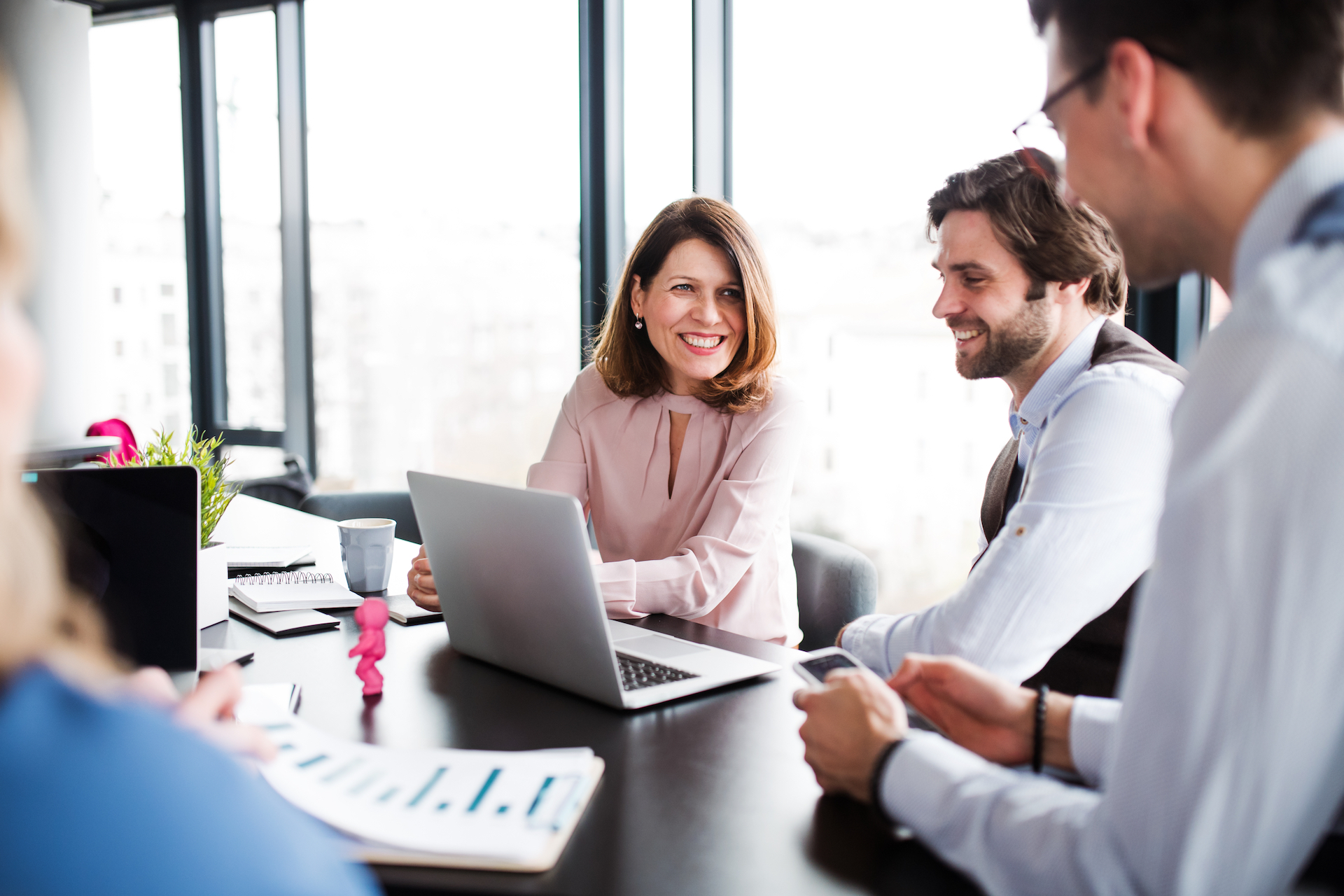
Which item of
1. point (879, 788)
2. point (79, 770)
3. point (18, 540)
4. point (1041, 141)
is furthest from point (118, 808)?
point (1041, 141)

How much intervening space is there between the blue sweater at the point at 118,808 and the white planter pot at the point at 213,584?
48.5 inches

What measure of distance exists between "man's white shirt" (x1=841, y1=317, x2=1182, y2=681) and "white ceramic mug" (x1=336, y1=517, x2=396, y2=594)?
1014mm

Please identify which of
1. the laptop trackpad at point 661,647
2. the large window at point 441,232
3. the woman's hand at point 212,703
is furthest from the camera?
the large window at point 441,232

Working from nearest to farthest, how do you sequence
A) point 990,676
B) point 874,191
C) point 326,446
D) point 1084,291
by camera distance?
point 990,676 < point 1084,291 < point 874,191 < point 326,446

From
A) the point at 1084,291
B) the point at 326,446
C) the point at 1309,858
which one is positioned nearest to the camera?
the point at 1309,858

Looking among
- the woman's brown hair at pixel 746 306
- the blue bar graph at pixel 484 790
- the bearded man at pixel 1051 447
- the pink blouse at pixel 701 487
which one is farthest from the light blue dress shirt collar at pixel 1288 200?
the woman's brown hair at pixel 746 306

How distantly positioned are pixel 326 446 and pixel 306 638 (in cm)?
331

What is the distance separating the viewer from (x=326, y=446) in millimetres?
4691

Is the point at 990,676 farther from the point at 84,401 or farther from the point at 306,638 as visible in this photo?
the point at 84,401

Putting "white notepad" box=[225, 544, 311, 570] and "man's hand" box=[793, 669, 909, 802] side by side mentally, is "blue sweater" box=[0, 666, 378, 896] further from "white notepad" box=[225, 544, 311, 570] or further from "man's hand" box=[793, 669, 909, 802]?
"white notepad" box=[225, 544, 311, 570]

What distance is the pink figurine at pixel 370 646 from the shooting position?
131 centimetres

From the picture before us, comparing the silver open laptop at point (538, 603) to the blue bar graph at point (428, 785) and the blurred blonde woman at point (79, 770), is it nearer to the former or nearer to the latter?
the blue bar graph at point (428, 785)

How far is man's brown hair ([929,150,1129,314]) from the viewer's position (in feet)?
5.90

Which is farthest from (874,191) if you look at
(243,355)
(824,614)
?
(243,355)
